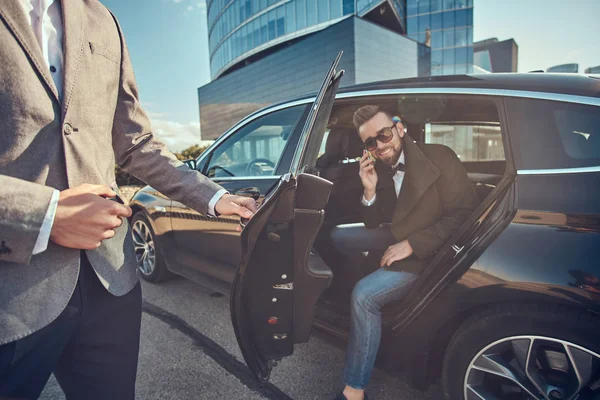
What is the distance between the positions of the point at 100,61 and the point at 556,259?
1693 millimetres

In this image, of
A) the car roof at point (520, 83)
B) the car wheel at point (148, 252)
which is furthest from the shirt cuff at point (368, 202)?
the car wheel at point (148, 252)

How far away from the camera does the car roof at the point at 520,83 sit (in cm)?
140

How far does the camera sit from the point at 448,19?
85.4 feet

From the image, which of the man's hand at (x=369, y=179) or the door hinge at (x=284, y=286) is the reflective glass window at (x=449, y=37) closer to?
the man's hand at (x=369, y=179)

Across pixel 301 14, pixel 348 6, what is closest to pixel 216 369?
pixel 348 6

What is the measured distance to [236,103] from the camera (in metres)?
29.7

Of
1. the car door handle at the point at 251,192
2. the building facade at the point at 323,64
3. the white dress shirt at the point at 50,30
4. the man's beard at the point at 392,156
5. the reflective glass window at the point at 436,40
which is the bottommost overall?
the car door handle at the point at 251,192

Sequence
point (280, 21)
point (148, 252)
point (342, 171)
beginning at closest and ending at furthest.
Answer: point (342, 171), point (148, 252), point (280, 21)

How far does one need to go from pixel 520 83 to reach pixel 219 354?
2.34 metres

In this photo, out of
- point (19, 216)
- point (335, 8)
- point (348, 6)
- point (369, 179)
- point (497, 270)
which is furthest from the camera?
point (335, 8)

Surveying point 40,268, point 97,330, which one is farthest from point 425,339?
point 40,268

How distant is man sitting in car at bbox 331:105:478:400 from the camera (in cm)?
172

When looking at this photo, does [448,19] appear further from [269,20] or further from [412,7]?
[269,20]

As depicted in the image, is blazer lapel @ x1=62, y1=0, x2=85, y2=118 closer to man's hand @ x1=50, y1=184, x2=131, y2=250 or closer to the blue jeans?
man's hand @ x1=50, y1=184, x2=131, y2=250
